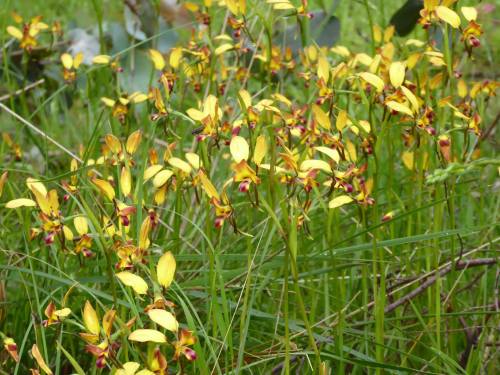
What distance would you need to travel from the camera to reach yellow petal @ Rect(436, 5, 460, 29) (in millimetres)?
1293

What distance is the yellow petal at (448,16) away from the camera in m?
1.29

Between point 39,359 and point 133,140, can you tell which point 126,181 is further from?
point 39,359

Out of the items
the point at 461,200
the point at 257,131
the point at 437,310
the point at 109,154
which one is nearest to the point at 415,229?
the point at 461,200

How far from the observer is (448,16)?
4.26 feet

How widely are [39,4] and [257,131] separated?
3.32 meters

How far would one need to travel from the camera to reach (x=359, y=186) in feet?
4.34

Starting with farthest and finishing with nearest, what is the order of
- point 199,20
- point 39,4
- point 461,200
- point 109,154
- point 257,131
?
point 39,4, point 461,200, point 199,20, point 109,154, point 257,131

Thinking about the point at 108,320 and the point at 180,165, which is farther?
the point at 180,165

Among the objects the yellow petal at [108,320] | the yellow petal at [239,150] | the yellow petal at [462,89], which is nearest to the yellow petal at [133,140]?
the yellow petal at [239,150]

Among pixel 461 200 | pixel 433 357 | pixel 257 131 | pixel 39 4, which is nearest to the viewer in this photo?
pixel 257 131

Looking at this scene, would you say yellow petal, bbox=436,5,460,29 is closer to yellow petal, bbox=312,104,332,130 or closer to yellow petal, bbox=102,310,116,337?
yellow petal, bbox=312,104,332,130

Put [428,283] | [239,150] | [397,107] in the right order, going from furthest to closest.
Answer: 1. [428,283]
2. [397,107]
3. [239,150]

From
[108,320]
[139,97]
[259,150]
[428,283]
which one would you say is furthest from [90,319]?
[139,97]

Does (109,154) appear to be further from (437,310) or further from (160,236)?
(437,310)
